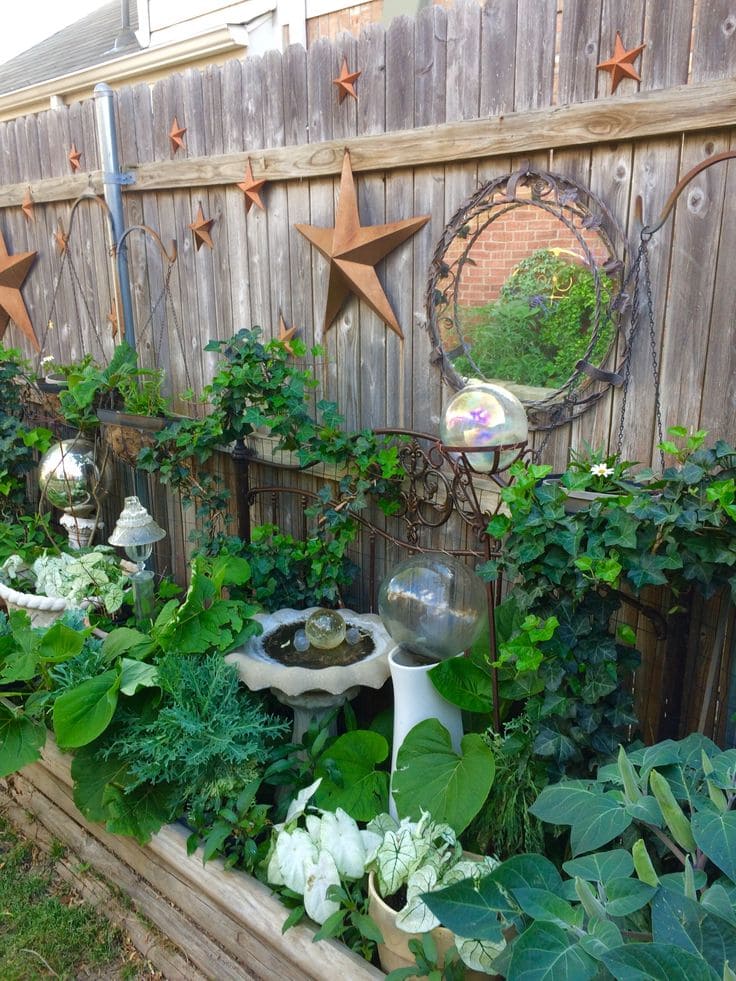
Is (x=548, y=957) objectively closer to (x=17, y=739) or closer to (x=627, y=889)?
(x=627, y=889)

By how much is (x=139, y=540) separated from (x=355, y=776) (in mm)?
1196

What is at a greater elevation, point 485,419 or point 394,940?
point 485,419

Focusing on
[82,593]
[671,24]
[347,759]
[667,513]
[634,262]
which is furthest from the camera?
[82,593]

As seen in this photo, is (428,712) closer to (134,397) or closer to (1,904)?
(1,904)

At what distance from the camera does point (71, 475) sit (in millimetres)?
3721

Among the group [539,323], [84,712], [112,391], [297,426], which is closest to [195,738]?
[84,712]

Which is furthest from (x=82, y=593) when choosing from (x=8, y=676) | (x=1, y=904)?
(x=1, y=904)

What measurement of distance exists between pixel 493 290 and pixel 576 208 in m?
0.33

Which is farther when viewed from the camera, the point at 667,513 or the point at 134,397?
the point at 134,397

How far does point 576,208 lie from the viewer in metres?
2.03

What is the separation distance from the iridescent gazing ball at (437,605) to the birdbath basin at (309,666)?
0.24 meters

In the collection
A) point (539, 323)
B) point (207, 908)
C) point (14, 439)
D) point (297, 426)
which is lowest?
point (207, 908)

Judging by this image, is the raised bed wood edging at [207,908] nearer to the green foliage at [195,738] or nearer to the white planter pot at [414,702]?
the green foliage at [195,738]

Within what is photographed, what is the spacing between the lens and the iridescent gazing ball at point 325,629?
8.24 feet
